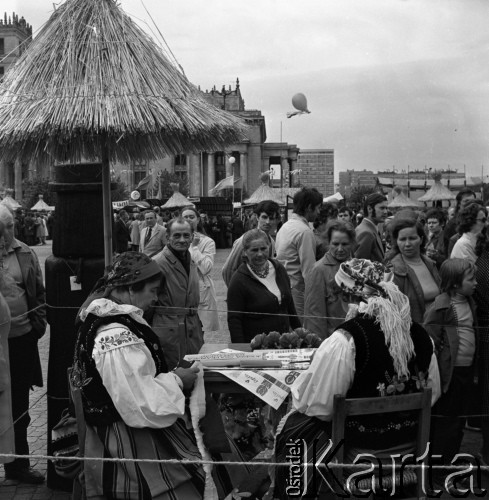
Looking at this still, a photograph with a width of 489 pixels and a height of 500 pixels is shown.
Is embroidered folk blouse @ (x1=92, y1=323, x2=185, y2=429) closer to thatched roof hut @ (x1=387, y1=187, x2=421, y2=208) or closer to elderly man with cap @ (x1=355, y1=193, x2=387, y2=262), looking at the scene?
elderly man with cap @ (x1=355, y1=193, x2=387, y2=262)

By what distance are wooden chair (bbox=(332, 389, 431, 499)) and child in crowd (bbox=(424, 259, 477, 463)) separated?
179 cm

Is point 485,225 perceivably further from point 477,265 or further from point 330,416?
point 330,416

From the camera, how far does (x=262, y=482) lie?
5039mm

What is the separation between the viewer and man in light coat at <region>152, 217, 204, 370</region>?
18.5 ft

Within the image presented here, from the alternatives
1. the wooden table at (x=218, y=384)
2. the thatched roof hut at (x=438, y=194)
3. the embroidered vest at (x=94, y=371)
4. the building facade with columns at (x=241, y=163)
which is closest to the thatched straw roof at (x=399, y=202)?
the thatched roof hut at (x=438, y=194)

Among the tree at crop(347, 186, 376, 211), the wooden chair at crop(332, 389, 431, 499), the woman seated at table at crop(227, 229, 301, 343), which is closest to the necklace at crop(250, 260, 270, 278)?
the woman seated at table at crop(227, 229, 301, 343)

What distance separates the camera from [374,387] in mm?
3715

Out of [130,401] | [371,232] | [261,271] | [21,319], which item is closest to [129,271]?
[130,401]

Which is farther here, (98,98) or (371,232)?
(371,232)

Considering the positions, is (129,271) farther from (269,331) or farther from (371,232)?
(371,232)

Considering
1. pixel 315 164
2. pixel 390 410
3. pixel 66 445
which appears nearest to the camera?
pixel 390 410

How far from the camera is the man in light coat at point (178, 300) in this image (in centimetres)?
562

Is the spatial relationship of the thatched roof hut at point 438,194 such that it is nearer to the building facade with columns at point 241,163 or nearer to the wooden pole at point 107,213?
the wooden pole at point 107,213

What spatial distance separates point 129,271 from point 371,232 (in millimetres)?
4156
